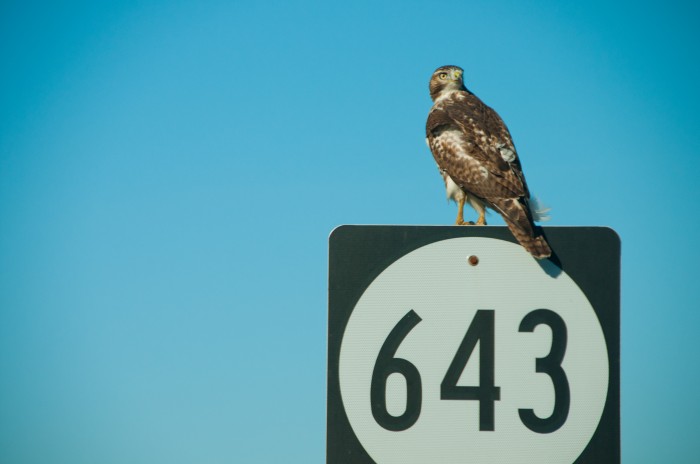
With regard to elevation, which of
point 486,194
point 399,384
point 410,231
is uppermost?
point 486,194

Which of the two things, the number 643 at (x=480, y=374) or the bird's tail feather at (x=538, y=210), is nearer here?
the number 643 at (x=480, y=374)

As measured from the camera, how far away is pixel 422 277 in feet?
9.57

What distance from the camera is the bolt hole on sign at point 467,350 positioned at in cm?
282

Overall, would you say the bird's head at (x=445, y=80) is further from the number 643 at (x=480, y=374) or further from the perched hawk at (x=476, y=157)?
the number 643 at (x=480, y=374)

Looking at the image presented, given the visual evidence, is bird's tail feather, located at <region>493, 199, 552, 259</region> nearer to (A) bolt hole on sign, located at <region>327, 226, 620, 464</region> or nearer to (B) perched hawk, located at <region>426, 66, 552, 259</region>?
(A) bolt hole on sign, located at <region>327, 226, 620, 464</region>

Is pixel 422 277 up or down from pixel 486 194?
down

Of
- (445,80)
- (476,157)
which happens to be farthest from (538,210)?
(445,80)

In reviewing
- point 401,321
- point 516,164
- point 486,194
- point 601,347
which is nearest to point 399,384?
point 401,321

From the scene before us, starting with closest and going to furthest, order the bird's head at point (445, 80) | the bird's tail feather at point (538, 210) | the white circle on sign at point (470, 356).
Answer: the white circle on sign at point (470, 356), the bird's tail feather at point (538, 210), the bird's head at point (445, 80)

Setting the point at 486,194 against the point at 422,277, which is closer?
the point at 422,277

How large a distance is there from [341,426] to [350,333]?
32cm

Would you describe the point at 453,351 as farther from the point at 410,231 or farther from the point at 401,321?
the point at 410,231

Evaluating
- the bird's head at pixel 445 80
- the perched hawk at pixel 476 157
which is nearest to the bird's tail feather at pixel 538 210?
the perched hawk at pixel 476 157

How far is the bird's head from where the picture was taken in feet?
25.4
